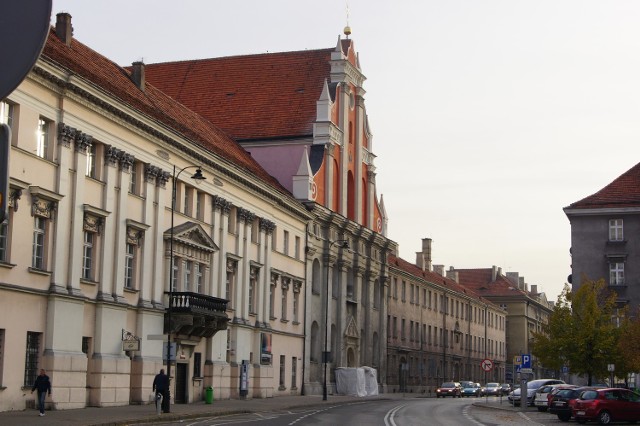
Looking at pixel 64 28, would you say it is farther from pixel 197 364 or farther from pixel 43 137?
pixel 197 364

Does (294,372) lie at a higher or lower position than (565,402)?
lower

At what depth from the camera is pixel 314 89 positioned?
2874 inches

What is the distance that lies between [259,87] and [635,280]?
3125 cm

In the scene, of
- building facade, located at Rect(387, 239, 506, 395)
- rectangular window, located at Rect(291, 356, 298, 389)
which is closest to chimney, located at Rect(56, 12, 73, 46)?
rectangular window, located at Rect(291, 356, 298, 389)

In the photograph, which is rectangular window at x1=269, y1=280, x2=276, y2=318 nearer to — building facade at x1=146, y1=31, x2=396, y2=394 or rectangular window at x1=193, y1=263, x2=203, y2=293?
building facade at x1=146, y1=31, x2=396, y2=394

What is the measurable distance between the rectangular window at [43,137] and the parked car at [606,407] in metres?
21.7

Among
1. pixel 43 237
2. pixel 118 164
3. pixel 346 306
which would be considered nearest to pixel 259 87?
pixel 346 306

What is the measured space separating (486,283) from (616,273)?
283 feet

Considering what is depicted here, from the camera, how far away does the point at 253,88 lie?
7475 cm

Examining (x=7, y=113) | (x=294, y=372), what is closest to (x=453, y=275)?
(x=294, y=372)

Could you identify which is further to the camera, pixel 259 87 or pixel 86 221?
pixel 259 87

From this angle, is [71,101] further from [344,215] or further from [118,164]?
[344,215]

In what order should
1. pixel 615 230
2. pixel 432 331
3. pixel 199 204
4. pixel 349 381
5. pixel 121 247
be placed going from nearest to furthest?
pixel 121 247
pixel 199 204
pixel 615 230
pixel 349 381
pixel 432 331

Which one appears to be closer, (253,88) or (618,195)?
(618,195)
